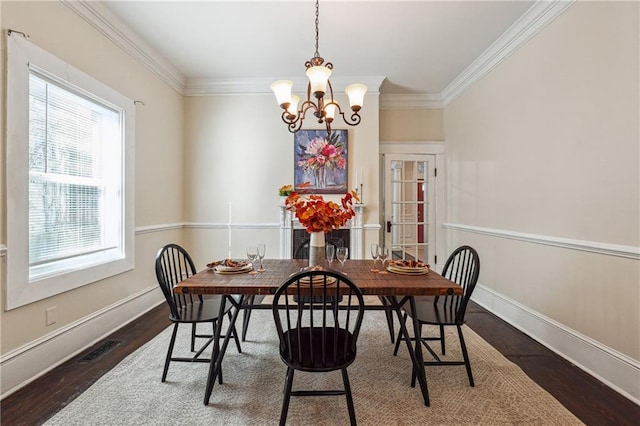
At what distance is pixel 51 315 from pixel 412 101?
4915 millimetres

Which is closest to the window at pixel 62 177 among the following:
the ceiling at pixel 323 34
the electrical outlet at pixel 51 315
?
the electrical outlet at pixel 51 315

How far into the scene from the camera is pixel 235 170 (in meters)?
4.45

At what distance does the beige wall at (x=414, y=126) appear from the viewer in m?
4.88

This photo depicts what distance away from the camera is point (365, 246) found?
14.3 feet

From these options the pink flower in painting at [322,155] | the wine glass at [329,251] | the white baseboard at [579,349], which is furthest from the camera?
the pink flower in painting at [322,155]

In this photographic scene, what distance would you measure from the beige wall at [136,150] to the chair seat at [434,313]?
257 centimetres

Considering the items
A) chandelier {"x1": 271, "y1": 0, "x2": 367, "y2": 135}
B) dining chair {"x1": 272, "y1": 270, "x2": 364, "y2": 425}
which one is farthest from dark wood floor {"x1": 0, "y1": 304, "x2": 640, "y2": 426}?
chandelier {"x1": 271, "y1": 0, "x2": 367, "y2": 135}

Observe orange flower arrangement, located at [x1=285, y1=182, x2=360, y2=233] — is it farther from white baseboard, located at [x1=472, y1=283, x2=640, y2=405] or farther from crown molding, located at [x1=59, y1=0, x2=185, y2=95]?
crown molding, located at [x1=59, y1=0, x2=185, y2=95]

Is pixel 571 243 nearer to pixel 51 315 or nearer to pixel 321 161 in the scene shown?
pixel 321 161

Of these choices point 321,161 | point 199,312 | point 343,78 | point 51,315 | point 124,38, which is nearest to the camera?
point 199,312

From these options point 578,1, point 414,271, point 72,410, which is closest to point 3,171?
point 72,410

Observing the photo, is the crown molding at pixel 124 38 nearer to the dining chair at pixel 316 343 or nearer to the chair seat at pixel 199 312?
the chair seat at pixel 199 312

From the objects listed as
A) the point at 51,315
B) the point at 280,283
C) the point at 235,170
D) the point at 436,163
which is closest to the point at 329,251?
the point at 280,283

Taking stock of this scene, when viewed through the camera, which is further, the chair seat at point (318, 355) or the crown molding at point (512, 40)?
the crown molding at point (512, 40)
